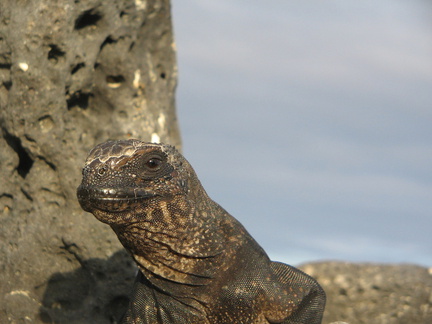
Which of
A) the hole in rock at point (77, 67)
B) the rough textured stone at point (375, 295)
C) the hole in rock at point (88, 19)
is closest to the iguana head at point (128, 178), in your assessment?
the hole in rock at point (77, 67)

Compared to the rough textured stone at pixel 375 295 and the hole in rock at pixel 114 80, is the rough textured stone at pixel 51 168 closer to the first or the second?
the hole in rock at pixel 114 80

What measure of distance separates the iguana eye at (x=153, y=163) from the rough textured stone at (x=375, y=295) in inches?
262

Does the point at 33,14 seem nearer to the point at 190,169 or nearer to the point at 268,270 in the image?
the point at 190,169

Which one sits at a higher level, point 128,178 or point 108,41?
point 108,41

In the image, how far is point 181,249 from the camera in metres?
6.01

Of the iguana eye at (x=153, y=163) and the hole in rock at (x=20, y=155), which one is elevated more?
the hole in rock at (x=20, y=155)

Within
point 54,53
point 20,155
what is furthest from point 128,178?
point 20,155

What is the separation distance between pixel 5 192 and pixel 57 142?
2.78ft

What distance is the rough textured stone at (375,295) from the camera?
12.0m

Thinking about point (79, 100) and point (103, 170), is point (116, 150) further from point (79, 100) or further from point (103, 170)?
point (79, 100)

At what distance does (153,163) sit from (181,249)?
0.72m

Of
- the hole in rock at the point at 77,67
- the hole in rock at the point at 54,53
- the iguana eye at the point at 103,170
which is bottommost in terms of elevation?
the iguana eye at the point at 103,170

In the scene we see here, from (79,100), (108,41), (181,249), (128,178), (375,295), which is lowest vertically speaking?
(375,295)

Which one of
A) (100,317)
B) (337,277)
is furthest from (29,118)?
(337,277)
